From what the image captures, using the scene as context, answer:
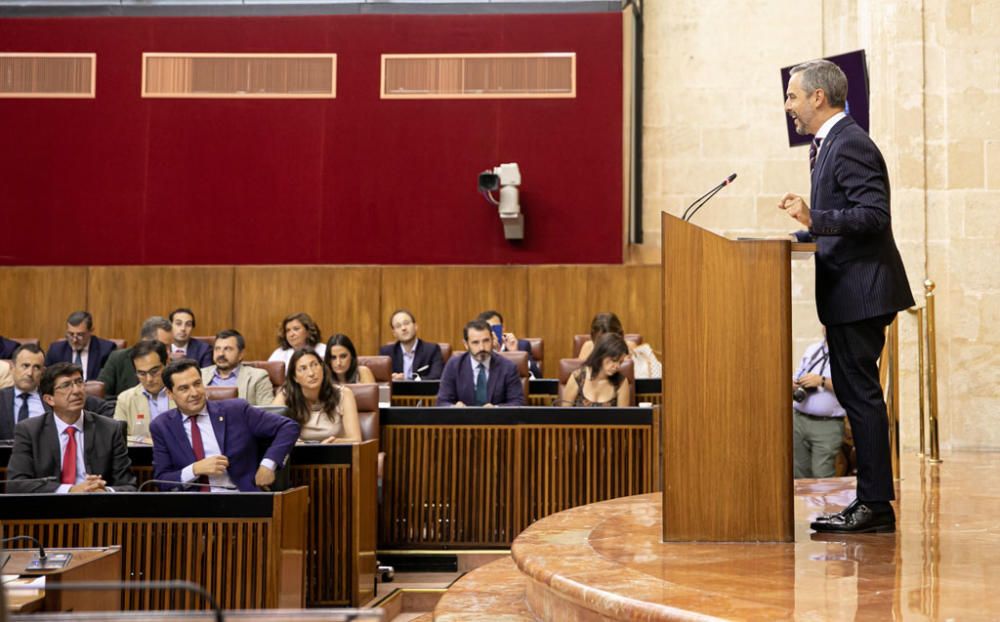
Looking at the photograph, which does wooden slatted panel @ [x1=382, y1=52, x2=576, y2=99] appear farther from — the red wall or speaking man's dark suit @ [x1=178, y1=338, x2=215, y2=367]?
speaking man's dark suit @ [x1=178, y1=338, x2=215, y2=367]

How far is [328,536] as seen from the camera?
4473 millimetres

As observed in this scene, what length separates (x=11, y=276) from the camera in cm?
944

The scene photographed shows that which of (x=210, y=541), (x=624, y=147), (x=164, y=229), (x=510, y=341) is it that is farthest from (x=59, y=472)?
(x=624, y=147)

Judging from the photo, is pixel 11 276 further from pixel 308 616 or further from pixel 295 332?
pixel 308 616

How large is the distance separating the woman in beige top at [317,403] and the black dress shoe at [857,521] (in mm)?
2627

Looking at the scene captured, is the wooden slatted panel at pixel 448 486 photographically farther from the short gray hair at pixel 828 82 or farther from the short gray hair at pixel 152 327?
the short gray hair at pixel 828 82

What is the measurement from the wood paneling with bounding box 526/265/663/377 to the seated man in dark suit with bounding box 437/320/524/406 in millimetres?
3154

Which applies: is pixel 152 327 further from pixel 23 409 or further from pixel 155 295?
pixel 155 295

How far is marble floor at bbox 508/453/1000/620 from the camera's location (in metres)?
2.20

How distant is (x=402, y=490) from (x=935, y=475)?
2331 mm

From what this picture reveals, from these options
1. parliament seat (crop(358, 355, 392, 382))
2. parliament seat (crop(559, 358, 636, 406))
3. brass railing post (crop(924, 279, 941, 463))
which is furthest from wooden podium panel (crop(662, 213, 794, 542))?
parliament seat (crop(358, 355, 392, 382))

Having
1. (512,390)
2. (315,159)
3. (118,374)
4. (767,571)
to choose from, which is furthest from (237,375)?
(767,571)

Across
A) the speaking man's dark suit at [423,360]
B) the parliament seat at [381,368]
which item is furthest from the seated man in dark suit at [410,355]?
the parliament seat at [381,368]

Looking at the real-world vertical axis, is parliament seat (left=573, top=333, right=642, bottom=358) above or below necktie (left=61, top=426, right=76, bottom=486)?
above
